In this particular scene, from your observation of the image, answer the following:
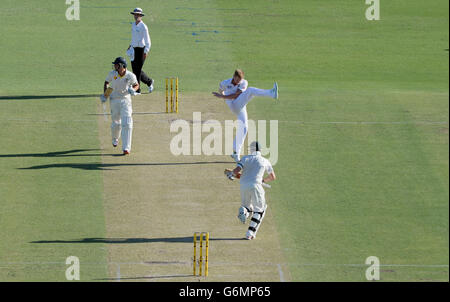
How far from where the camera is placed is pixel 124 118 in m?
24.2

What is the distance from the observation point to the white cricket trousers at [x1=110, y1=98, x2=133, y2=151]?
24.2 metres

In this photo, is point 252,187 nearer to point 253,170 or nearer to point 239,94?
point 253,170

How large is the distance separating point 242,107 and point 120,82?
3.00 meters

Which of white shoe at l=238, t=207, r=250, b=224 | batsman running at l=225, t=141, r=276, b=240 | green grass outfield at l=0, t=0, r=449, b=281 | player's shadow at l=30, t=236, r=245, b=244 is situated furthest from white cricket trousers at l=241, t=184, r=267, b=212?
green grass outfield at l=0, t=0, r=449, b=281

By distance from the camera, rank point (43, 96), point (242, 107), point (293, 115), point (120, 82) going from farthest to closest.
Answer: point (43, 96) < point (293, 115) < point (120, 82) < point (242, 107)

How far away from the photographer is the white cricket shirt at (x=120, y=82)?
24.1 meters

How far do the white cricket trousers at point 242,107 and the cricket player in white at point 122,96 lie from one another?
2.43 meters

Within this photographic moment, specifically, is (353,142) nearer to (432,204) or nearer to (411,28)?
(432,204)

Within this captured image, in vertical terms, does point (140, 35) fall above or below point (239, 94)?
above

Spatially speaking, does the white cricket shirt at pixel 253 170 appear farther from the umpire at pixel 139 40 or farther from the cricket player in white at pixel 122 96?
the umpire at pixel 139 40

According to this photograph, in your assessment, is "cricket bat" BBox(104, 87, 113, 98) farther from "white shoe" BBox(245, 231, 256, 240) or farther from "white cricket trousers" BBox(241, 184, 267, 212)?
"white shoe" BBox(245, 231, 256, 240)

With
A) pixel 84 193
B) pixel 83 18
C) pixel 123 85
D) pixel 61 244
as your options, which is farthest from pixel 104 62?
pixel 61 244

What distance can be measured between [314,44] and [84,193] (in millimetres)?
16151

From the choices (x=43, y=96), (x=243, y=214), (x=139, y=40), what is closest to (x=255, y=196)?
(x=243, y=214)
